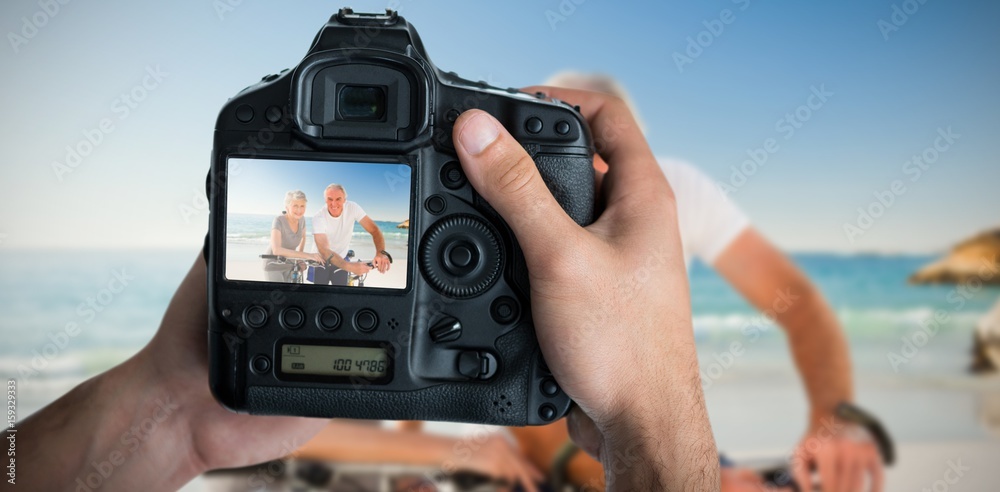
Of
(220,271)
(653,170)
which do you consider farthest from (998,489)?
(220,271)

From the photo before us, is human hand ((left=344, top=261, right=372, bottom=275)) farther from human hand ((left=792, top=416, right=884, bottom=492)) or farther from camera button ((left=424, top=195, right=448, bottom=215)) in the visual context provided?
human hand ((left=792, top=416, right=884, bottom=492))

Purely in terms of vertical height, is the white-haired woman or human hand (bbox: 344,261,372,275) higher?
the white-haired woman

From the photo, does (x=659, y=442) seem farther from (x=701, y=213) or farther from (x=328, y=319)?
(x=701, y=213)

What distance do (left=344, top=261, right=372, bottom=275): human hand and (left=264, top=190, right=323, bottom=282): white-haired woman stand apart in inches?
1.2

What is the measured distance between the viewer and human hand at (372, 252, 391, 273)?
2.72 feet

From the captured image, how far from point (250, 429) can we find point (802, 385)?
114 inches

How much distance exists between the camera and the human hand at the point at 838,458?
3.12 metres

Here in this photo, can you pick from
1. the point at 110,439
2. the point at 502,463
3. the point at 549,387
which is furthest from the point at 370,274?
the point at 502,463

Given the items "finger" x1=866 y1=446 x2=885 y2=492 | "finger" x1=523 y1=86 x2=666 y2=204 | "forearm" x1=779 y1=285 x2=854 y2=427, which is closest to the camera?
"finger" x1=523 y1=86 x2=666 y2=204

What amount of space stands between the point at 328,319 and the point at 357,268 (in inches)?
2.5

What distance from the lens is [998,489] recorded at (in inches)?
146

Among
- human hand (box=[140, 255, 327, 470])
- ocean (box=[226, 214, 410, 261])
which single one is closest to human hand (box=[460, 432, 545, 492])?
human hand (box=[140, 255, 327, 470])

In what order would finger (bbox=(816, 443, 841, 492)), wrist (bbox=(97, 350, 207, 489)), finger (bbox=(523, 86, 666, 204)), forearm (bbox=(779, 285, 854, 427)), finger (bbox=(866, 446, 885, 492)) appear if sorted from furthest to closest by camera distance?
1. forearm (bbox=(779, 285, 854, 427))
2. finger (bbox=(866, 446, 885, 492))
3. finger (bbox=(816, 443, 841, 492))
4. wrist (bbox=(97, 350, 207, 489))
5. finger (bbox=(523, 86, 666, 204))

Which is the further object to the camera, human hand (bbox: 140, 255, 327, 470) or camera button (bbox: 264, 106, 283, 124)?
human hand (bbox: 140, 255, 327, 470)
